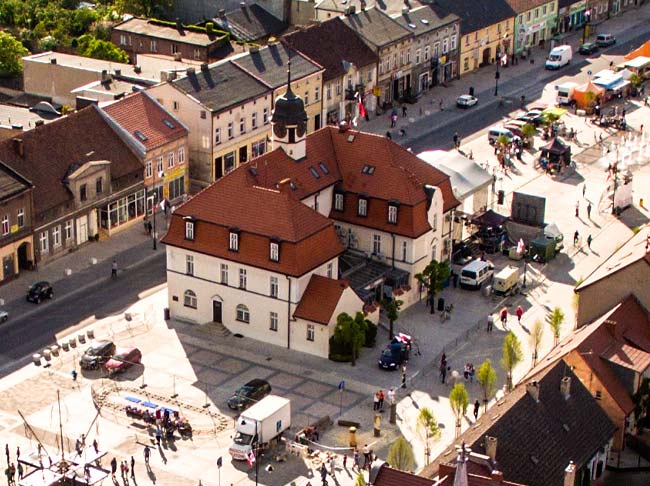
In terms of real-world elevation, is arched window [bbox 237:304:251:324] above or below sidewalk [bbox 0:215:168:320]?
above

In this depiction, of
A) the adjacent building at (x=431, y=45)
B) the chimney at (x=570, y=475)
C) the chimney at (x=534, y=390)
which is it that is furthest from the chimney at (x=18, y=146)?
the adjacent building at (x=431, y=45)

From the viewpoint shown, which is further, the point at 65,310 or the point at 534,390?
the point at 65,310

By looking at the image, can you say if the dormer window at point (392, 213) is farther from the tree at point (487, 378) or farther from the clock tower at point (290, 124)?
the tree at point (487, 378)

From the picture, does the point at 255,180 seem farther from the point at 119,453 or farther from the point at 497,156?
the point at 497,156

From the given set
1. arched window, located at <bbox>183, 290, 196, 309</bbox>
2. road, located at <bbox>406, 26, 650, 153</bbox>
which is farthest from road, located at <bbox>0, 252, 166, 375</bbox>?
road, located at <bbox>406, 26, 650, 153</bbox>

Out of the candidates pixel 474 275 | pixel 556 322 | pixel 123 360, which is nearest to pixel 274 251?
pixel 123 360

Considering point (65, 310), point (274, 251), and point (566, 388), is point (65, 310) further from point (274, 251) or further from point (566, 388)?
point (566, 388)

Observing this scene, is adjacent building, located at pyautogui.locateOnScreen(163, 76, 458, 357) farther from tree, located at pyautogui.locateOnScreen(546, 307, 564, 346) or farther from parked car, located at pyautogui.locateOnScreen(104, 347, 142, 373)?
tree, located at pyautogui.locateOnScreen(546, 307, 564, 346)
